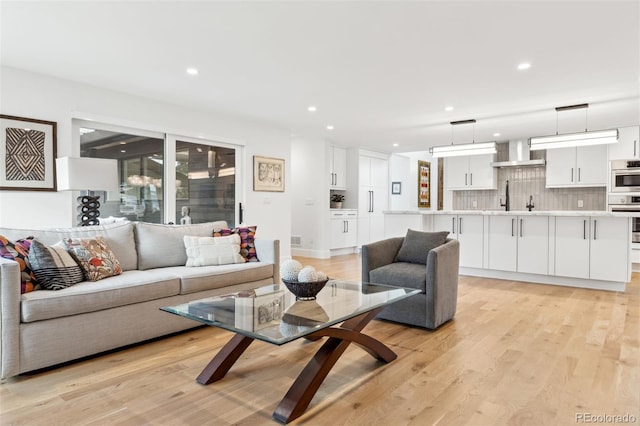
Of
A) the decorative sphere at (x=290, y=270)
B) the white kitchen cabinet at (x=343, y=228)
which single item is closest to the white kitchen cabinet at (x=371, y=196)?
the white kitchen cabinet at (x=343, y=228)

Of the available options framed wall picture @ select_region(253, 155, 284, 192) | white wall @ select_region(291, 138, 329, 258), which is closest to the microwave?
white wall @ select_region(291, 138, 329, 258)

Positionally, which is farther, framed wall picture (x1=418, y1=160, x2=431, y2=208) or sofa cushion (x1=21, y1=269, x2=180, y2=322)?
framed wall picture (x1=418, y1=160, x2=431, y2=208)

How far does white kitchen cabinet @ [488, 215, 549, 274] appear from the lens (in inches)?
196

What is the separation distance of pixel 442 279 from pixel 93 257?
2782 millimetres

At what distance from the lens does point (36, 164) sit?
3828mm

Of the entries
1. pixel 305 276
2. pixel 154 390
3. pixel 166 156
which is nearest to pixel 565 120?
pixel 305 276

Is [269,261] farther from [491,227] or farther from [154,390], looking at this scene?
[491,227]

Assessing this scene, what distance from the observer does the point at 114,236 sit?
330 centimetres

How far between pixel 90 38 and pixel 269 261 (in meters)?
2.44

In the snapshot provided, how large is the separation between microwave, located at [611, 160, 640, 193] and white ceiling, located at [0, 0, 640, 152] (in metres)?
1.14

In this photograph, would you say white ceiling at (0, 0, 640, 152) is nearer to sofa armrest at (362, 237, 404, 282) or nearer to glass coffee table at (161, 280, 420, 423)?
sofa armrest at (362, 237, 404, 282)

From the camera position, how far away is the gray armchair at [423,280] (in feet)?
10.2

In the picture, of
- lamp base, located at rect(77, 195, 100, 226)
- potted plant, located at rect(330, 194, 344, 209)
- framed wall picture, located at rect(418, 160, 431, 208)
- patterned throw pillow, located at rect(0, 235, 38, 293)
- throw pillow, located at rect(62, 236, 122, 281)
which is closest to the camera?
patterned throw pillow, located at rect(0, 235, 38, 293)

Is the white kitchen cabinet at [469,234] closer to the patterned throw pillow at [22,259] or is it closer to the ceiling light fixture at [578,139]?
the ceiling light fixture at [578,139]
